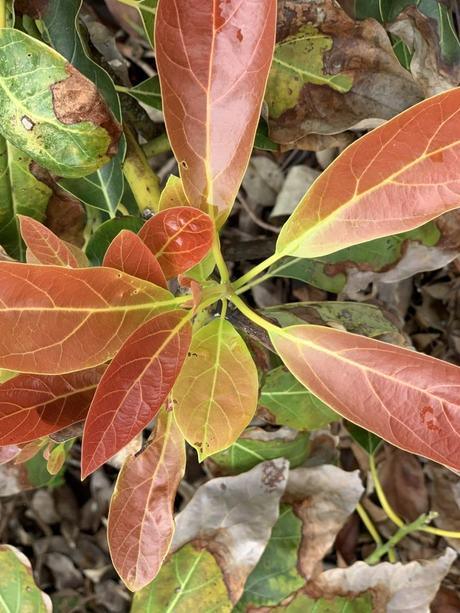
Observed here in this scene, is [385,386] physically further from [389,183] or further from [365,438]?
[365,438]

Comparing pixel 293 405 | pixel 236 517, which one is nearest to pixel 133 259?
pixel 293 405

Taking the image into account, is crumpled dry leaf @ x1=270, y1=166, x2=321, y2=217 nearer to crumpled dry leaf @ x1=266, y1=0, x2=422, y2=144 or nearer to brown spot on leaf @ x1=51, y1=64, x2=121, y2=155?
crumpled dry leaf @ x1=266, y1=0, x2=422, y2=144

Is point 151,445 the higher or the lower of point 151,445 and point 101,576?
the higher

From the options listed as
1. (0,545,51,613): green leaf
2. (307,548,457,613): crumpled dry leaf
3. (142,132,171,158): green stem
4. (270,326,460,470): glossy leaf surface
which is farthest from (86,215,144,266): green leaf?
(307,548,457,613): crumpled dry leaf

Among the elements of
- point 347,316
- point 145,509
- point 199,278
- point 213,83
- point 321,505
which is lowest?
point 321,505

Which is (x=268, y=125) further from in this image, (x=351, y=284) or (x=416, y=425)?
(x=416, y=425)

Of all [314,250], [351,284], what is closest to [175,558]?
[351,284]

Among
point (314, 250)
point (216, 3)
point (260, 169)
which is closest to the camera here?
point (216, 3)
